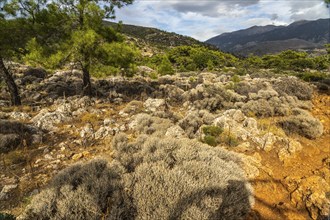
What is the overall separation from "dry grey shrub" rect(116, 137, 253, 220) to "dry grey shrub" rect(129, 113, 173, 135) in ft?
7.72

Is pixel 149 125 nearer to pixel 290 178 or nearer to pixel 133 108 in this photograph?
pixel 133 108

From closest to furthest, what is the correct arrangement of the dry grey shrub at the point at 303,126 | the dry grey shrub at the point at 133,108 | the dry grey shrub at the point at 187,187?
1. the dry grey shrub at the point at 187,187
2. the dry grey shrub at the point at 303,126
3. the dry grey shrub at the point at 133,108

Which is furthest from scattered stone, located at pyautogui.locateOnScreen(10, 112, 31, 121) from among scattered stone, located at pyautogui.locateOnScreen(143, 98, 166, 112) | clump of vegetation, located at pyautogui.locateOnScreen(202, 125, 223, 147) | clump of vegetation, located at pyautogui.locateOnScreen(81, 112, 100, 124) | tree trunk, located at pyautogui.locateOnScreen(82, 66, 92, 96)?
clump of vegetation, located at pyautogui.locateOnScreen(202, 125, 223, 147)

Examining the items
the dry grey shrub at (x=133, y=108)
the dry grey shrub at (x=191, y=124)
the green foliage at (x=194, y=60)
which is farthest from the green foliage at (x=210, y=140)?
the green foliage at (x=194, y=60)

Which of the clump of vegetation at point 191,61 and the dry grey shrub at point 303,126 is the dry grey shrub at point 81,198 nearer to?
the dry grey shrub at point 303,126

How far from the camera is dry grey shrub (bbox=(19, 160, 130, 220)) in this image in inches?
133

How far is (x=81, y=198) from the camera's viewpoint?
3506mm

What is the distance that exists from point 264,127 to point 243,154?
233 centimetres

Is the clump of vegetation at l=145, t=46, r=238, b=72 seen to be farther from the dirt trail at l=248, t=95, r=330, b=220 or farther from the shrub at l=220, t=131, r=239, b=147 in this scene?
the dirt trail at l=248, t=95, r=330, b=220

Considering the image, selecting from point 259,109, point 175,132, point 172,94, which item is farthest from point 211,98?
point 175,132

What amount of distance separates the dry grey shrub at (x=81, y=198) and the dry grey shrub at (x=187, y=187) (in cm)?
24

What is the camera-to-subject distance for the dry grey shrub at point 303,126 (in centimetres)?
807

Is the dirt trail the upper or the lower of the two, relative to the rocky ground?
lower

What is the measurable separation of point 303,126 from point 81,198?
770 cm
